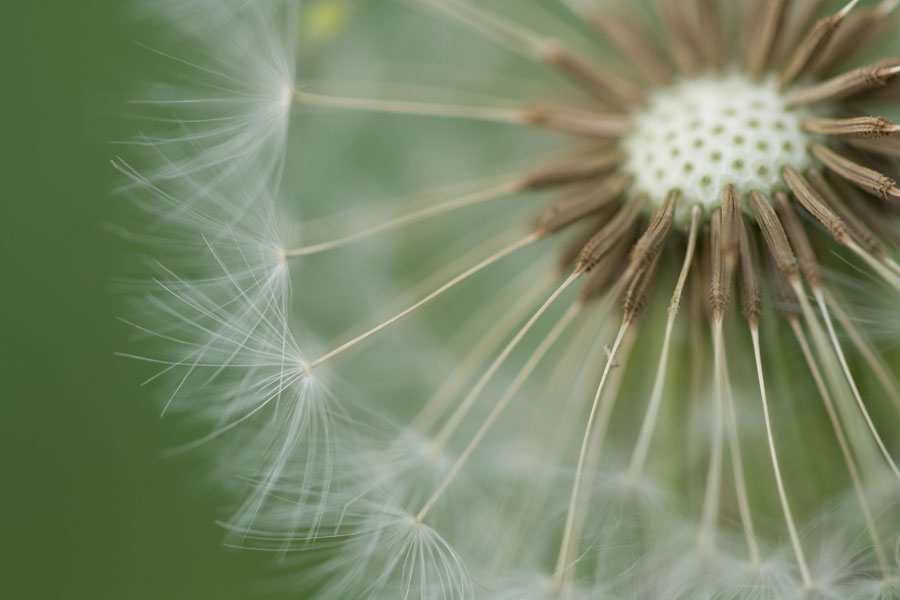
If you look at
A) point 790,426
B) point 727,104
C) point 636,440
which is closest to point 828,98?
point 727,104

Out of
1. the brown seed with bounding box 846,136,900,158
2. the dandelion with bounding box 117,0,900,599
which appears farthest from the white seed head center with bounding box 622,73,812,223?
the brown seed with bounding box 846,136,900,158

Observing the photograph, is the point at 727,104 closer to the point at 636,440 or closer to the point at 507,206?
the point at 636,440

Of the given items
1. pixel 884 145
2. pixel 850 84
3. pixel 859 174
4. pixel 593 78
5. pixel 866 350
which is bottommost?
pixel 866 350

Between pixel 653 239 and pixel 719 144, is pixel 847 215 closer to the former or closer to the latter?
pixel 719 144

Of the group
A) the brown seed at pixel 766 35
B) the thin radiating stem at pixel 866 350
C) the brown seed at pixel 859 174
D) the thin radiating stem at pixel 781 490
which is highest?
the brown seed at pixel 766 35

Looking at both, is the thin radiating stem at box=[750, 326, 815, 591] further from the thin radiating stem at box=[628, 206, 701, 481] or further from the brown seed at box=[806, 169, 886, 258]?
the brown seed at box=[806, 169, 886, 258]

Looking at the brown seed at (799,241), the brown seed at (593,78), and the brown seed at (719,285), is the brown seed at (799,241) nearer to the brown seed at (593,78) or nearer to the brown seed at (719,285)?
the brown seed at (719,285)

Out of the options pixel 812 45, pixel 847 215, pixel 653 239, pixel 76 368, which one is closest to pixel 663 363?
pixel 653 239

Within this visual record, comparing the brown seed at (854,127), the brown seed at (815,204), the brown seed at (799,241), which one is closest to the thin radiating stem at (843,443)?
the brown seed at (799,241)
